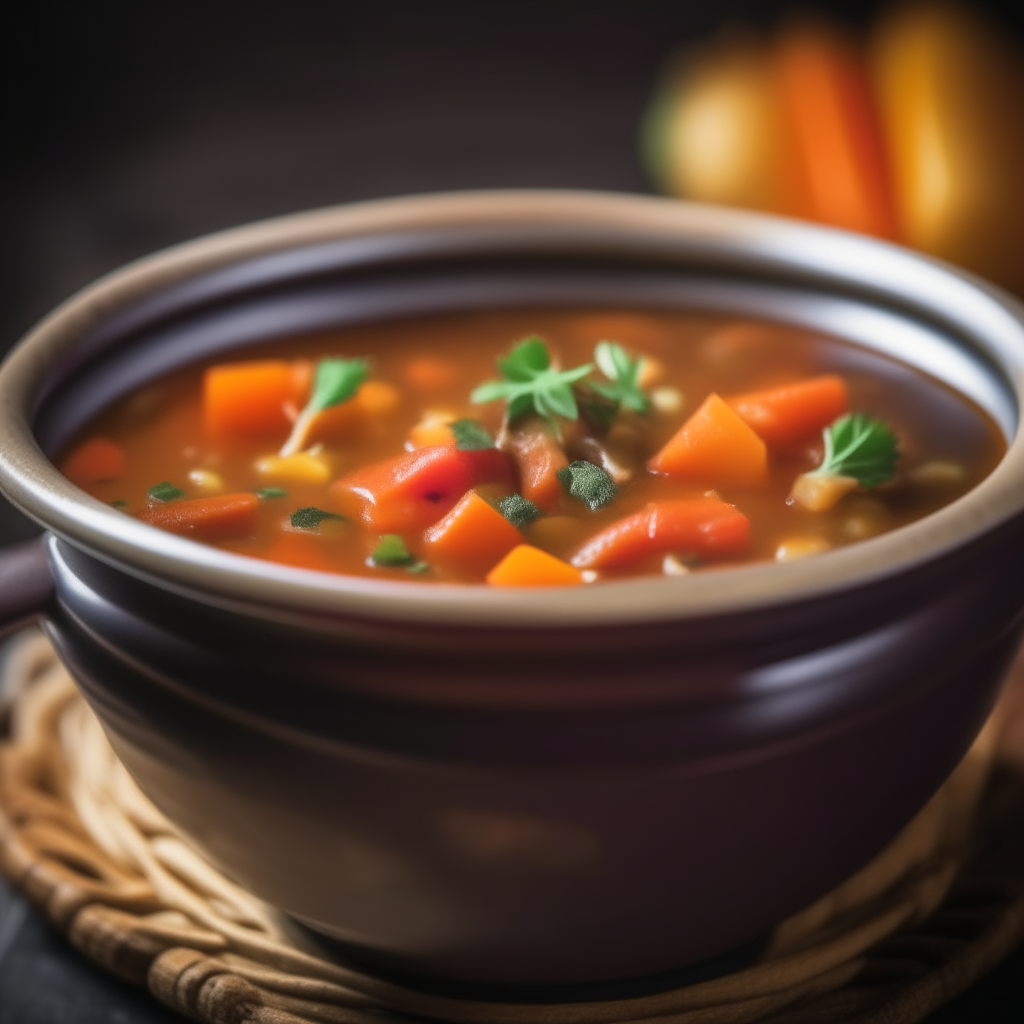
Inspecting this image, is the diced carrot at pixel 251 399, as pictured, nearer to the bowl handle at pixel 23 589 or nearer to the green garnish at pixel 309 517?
the green garnish at pixel 309 517

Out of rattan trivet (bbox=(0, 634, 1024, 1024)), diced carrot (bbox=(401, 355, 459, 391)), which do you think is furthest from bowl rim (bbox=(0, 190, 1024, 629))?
rattan trivet (bbox=(0, 634, 1024, 1024))

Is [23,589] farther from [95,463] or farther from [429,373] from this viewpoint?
[429,373]

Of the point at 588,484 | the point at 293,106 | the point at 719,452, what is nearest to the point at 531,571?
the point at 588,484

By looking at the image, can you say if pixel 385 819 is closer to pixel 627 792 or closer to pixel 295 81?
pixel 627 792

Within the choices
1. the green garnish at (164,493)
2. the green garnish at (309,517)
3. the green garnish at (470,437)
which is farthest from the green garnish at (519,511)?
the green garnish at (164,493)

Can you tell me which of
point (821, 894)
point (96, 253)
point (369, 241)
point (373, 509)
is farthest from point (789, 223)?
point (96, 253)

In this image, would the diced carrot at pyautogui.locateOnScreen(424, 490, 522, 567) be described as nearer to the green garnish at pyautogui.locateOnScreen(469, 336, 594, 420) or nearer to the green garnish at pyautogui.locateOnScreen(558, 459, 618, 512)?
the green garnish at pyautogui.locateOnScreen(558, 459, 618, 512)
